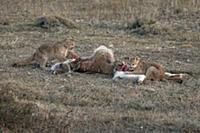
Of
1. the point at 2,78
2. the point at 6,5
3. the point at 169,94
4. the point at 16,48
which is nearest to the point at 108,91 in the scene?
the point at 169,94

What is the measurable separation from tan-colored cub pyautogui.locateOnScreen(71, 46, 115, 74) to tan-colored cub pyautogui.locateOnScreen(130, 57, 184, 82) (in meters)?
0.43

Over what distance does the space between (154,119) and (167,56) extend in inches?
163

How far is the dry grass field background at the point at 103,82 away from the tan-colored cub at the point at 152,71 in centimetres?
13

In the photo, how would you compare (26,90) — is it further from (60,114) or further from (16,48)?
(16,48)

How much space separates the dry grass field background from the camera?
Result: 7.54 metres

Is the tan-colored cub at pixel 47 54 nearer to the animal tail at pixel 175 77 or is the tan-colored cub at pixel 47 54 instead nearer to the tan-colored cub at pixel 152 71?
the tan-colored cub at pixel 152 71

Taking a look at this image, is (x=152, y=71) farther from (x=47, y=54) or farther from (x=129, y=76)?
(x=47, y=54)

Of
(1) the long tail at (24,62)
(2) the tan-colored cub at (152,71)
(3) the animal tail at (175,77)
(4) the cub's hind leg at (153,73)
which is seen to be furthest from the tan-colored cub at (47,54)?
(3) the animal tail at (175,77)

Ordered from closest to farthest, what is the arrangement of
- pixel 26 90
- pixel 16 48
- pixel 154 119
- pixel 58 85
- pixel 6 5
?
pixel 154 119, pixel 26 90, pixel 58 85, pixel 16 48, pixel 6 5

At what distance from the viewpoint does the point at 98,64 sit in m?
10.0

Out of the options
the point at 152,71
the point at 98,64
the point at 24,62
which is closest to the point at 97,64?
the point at 98,64

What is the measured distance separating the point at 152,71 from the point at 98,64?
0.93 m

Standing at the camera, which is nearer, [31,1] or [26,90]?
[26,90]

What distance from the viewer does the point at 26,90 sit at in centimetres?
851
